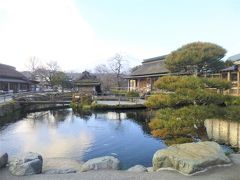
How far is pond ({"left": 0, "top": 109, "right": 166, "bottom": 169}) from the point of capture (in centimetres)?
1350

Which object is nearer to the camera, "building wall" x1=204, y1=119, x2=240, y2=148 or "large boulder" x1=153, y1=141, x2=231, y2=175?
"large boulder" x1=153, y1=141, x2=231, y2=175

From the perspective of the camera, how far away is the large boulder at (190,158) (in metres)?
7.38

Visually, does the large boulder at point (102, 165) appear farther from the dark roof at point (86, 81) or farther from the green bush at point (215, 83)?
the dark roof at point (86, 81)

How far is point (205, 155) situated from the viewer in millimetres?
7816

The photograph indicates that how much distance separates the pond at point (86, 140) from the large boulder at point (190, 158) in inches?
142

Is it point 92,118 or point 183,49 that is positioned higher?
point 183,49

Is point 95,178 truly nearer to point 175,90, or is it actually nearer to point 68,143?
point 175,90

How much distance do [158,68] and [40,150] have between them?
31.5 meters

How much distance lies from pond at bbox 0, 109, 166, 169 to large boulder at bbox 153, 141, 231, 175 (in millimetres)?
3617

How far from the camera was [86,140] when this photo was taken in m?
16.7

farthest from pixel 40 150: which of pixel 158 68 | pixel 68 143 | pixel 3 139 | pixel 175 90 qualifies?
pixel 158 68

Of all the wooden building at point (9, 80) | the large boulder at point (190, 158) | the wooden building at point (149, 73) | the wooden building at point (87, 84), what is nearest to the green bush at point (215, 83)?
the large boulder at point (190, 158)

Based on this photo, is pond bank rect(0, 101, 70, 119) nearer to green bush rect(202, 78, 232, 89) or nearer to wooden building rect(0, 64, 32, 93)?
wooden building rect(0, 64, 32, 93)

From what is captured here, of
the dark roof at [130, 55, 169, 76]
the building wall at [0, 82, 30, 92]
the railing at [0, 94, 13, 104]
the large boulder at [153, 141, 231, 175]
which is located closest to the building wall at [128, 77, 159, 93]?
the dark roof at [130, 55, 169, 76]
